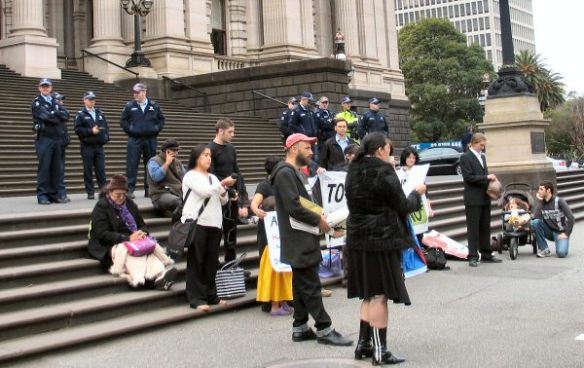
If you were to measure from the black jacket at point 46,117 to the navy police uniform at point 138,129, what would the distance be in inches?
49.5

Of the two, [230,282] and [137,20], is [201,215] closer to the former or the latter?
[230,282]

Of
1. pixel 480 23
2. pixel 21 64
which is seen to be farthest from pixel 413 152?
pixel 480 23

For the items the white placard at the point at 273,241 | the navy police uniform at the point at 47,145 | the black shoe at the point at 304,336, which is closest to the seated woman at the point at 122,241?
the white placard at the point at 273,241

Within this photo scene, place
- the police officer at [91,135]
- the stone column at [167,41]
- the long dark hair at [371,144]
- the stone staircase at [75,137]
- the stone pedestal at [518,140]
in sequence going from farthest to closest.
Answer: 1. the stone column at [167,41]
2. the stone pedestal at [518,140]
3. the stone staircase at [75,137]
4. the police officer at [91,135]
5. the long dark hair at [371,144]

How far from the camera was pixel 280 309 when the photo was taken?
28.4 ft

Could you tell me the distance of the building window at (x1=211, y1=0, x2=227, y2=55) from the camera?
36875 mm

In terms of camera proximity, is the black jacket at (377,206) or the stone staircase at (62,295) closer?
the black jacket at (377,206)

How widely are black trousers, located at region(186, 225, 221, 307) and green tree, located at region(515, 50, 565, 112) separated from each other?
91.8m

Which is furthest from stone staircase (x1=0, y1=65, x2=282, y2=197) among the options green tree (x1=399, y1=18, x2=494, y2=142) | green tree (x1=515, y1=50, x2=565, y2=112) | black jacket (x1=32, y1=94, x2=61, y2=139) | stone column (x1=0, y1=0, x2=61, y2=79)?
green tree (x1=515, y1=50, x2=565, y2=112)

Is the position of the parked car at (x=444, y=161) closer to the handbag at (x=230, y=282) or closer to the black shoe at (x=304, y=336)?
the handbag at (x=230, y=282)

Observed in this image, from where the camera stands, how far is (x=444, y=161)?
3008 cm

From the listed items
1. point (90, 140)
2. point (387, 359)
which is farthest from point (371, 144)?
point (90, 140)

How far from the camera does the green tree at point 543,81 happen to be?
9644 cm

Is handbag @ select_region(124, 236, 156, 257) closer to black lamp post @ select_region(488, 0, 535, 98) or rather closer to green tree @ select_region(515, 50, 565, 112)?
black lamp post @ select_region(488, 0, 535, 98)
